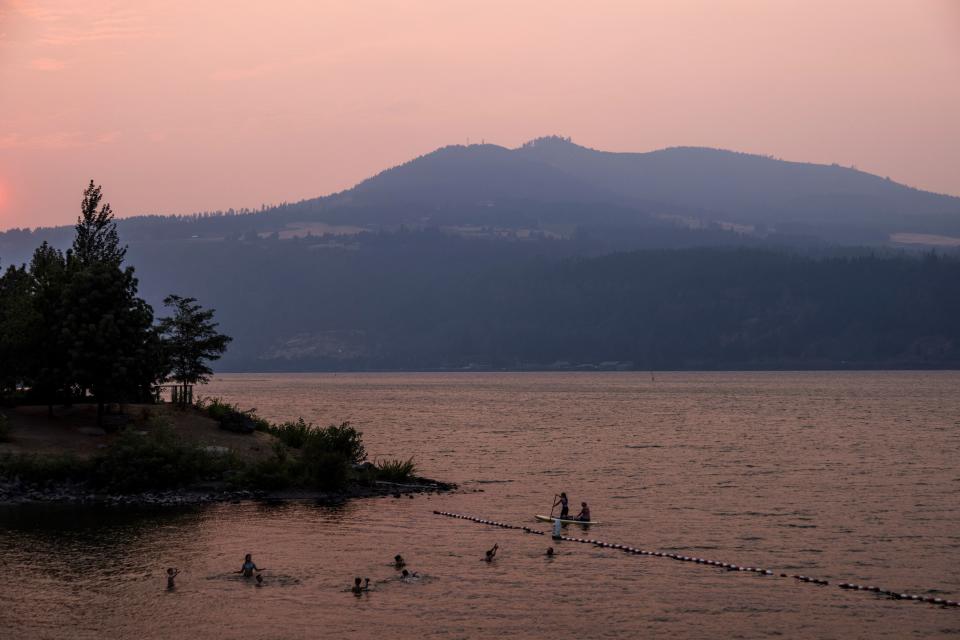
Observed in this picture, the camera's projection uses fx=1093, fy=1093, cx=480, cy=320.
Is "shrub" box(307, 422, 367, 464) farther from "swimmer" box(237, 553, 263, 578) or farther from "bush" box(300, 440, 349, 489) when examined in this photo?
"swimmer" box(237, 553, 263, 578)

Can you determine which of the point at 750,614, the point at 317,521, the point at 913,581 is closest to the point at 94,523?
the point at 317,521

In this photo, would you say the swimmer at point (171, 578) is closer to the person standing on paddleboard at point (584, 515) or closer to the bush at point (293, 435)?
the person standing on paddleboard at point (584, 515)

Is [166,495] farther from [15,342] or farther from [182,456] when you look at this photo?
[15,342]

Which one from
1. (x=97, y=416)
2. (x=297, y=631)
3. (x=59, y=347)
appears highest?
(x=59, y=347)

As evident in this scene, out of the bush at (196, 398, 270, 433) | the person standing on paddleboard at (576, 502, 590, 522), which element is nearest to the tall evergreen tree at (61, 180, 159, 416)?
the bush at (196, 398, 270, 433)

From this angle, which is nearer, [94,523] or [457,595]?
[457,595]

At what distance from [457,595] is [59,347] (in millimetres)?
35238

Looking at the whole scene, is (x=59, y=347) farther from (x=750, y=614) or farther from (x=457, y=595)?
(x=750, y=614)

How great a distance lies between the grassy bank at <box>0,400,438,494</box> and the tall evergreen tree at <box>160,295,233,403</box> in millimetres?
2439

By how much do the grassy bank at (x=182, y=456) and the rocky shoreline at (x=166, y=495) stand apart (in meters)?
0.26

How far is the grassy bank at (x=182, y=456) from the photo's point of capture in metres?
58.6

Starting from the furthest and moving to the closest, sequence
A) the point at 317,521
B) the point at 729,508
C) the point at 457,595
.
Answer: the point at 729,508
the point at 317,521
the point at 457,595

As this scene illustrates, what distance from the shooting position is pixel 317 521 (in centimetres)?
5359

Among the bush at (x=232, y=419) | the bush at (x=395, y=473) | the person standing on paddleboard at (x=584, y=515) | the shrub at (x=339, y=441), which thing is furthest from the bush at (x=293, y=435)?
the person standing on paddleboard at (x=584, y=515)
